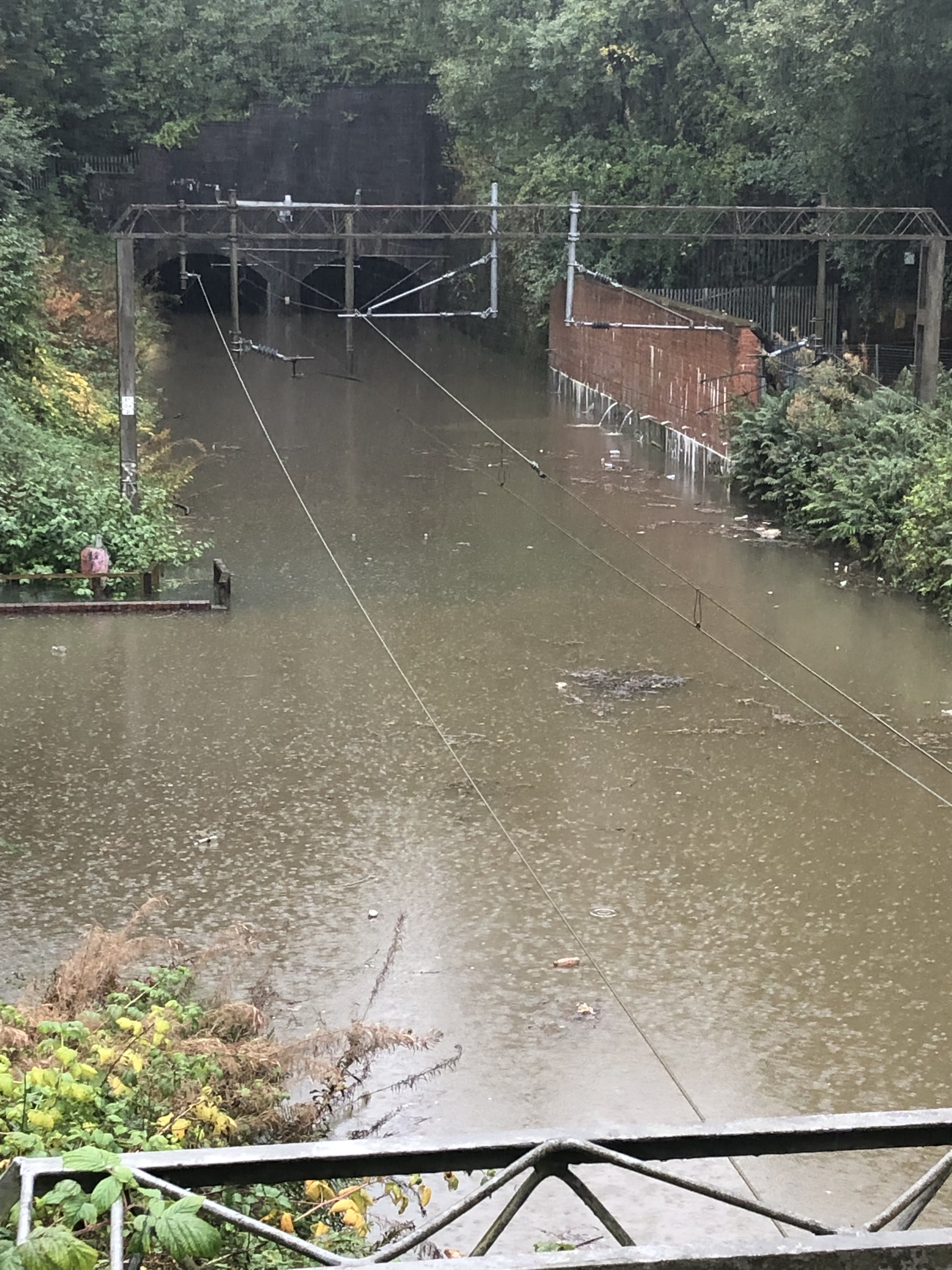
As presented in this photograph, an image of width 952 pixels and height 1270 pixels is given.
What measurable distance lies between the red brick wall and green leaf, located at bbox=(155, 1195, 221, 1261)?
2155 cm

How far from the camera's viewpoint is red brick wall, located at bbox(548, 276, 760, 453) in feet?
78.2

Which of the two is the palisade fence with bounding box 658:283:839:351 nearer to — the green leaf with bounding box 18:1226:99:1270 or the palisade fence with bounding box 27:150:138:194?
the palisade fence with bounding box 27:150:138:194

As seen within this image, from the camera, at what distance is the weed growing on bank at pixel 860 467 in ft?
56.4

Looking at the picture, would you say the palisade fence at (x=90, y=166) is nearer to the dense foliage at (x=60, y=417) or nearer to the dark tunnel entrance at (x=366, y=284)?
the dense foliage at (x=60, y=417)

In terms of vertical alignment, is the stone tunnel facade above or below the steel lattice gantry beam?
above

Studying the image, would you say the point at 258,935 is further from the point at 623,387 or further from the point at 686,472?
the point at 623,387

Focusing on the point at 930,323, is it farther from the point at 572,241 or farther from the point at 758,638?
the point at 758,638

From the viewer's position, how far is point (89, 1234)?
163 inches

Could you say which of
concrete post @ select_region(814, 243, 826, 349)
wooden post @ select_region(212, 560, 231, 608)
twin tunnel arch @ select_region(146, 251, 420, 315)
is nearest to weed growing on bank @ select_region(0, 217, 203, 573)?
wooden post @ select_region(212, 560, 231, 608)

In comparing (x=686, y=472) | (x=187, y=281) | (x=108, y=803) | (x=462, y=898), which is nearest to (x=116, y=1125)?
(x=462, y=898)

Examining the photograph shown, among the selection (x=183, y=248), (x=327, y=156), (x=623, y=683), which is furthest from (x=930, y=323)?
(x=327, y=156)

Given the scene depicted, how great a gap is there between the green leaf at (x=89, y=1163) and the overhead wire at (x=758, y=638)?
883 centimetres

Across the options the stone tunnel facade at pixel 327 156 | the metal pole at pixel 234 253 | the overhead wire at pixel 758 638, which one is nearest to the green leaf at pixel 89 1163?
the overhead wire at pixel 758 638

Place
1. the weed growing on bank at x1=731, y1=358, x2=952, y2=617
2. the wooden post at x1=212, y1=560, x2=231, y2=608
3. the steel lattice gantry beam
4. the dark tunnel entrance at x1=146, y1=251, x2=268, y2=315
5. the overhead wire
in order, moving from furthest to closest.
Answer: the dark tunnel entrance at x1=146, y1=251, x2=268, y2=315 → the steel lattice gantry beam → the weed growing on bank at x1=731, y1=358, x2=952, y2=617 → the wooden post at x1=212, y1=560, x2=231, y2=608 → the overhead wire
